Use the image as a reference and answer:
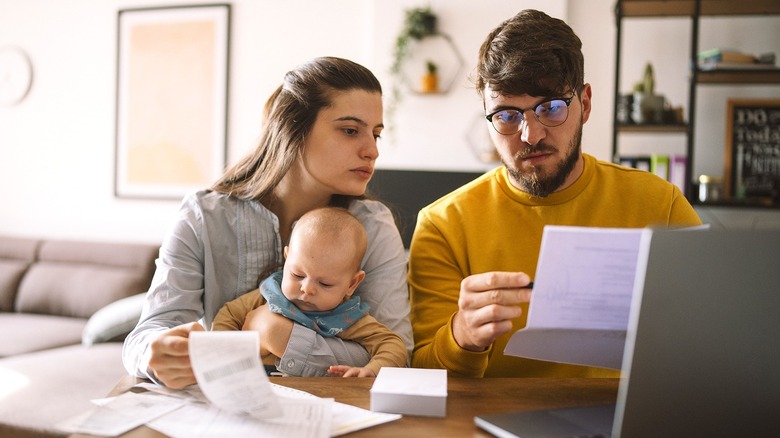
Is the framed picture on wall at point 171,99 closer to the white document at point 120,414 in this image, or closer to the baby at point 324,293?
the baby at point 324,293

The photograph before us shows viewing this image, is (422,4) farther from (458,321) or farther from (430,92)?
(458,321)

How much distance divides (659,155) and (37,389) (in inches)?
110

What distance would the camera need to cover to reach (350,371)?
1169 mm

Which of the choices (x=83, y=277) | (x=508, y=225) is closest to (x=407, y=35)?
(x=508, y=225)

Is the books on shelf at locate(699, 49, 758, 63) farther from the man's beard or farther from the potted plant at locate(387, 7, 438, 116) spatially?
the man's beard

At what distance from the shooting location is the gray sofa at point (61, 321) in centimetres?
217

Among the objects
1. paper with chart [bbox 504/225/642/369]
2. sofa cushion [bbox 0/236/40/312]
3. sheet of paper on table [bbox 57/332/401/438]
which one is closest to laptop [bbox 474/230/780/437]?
paper with chart [bbox 504/225/642/369]

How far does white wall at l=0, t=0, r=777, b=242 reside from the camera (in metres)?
3.28

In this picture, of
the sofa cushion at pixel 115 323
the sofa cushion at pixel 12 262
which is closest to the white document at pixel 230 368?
the sofa cushion at pixel 115 323

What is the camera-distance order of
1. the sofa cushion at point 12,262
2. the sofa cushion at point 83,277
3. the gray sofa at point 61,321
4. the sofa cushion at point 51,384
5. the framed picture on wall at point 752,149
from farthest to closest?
the sofa cushion at point 12,262, the sofa cushion at point 83,277, the framed picture on wall at point 752,149, the gray sofa at point 61,321, the sofa cushion at point 51,384

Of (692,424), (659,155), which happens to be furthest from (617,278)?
(659,155)

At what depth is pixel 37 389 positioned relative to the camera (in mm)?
2270

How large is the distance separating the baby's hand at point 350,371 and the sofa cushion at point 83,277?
2.61m

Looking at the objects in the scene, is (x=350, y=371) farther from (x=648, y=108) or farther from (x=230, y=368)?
(x=648, y=108)
